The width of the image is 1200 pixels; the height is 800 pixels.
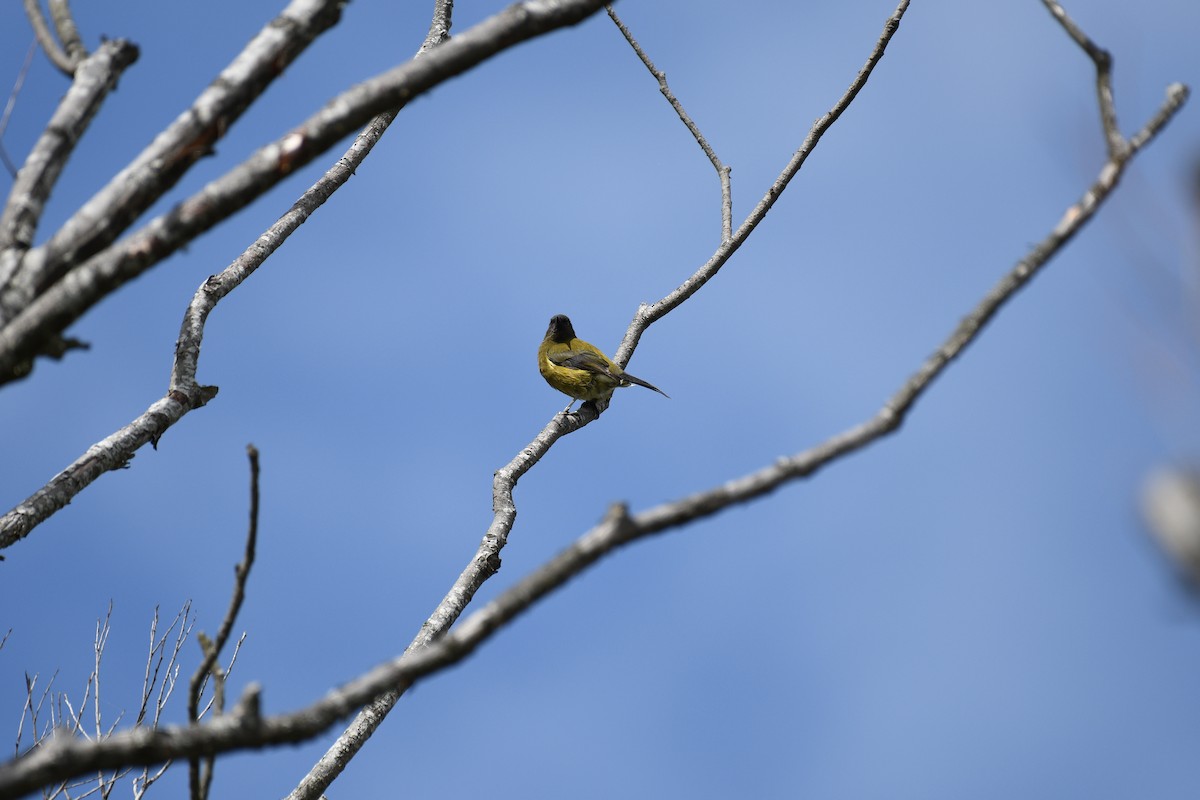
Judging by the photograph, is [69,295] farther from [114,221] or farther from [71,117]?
[71,117]

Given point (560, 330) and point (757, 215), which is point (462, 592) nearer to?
point (757, 215)

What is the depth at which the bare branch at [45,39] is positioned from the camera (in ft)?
10.6

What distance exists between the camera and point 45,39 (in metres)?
3.29

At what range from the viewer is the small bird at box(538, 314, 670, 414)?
921 cm

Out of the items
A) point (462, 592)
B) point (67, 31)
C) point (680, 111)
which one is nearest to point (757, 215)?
point (680, 111)

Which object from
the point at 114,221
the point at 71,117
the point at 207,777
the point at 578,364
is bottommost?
the point at 207,777

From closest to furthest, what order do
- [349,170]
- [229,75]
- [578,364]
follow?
1. [229,75]
2. [349,170]
3. [578,364]

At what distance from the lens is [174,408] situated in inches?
197

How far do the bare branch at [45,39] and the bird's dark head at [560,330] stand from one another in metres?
7.94

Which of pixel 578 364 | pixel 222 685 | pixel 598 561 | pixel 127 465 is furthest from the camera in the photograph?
pixel 578 364

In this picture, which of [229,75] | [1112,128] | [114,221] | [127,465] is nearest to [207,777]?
[114,221]

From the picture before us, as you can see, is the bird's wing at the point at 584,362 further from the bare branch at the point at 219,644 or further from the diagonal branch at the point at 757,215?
the bare branch at the point at 219,644

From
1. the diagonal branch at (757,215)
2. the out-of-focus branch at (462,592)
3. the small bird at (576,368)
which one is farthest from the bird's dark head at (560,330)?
the out-of-focus branch at (462,592)

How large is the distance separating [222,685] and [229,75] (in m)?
1.67
